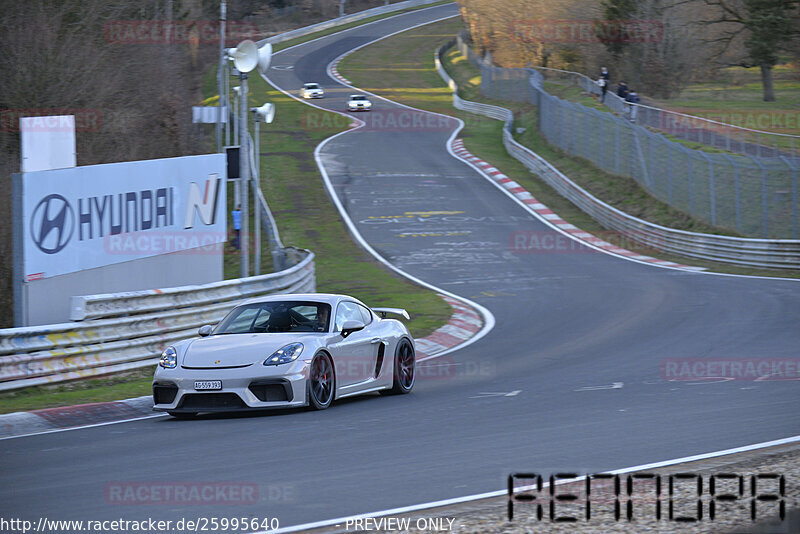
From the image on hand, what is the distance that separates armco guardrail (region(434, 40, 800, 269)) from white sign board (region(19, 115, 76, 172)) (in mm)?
19196

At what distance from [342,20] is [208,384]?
101 m

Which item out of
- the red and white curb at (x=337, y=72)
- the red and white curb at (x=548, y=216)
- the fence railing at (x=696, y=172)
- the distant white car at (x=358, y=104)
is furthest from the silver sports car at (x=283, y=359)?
the red and white curb at (x=337, y=72)

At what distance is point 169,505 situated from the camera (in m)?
6.53

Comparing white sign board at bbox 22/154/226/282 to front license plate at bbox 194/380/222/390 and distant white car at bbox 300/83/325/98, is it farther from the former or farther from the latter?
distant white car at bbox 300/83/325/98

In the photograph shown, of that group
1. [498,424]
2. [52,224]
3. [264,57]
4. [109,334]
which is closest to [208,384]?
[498,424]

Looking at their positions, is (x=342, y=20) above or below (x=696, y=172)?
above

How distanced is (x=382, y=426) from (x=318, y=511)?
3.42 metres

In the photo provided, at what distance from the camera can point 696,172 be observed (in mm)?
31562

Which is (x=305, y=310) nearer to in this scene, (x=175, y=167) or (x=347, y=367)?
(x=347, y=367)

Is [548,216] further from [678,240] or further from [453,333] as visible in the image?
[453,333]

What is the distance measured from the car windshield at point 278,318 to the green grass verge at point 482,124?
18.1m

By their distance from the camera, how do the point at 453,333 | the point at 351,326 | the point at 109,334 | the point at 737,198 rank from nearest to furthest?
the point at 351,326, the point at 109,334, the point at 453,333, the point at 737,198

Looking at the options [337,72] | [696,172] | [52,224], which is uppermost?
[52,224]

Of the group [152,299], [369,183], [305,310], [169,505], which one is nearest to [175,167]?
[152,299]
